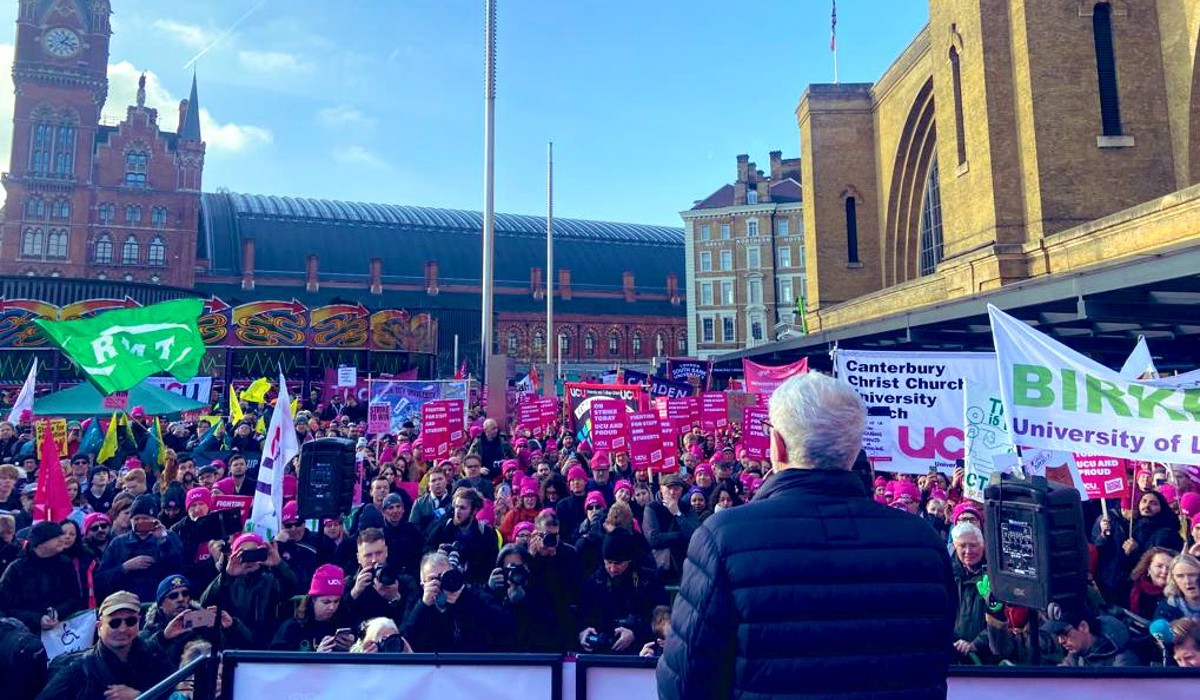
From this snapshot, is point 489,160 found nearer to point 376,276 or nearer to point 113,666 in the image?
point 113,666

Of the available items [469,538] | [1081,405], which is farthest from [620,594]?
[1081,405]

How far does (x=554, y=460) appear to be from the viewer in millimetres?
11992

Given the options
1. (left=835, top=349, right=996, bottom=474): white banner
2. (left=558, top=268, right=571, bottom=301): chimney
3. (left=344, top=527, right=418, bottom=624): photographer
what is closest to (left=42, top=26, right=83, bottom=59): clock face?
(left=558, top=268, right=571, bottom=301): chimney

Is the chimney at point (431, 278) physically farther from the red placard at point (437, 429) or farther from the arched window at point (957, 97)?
the red placard at point (437, 429)

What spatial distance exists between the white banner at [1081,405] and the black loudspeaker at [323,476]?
494 cm

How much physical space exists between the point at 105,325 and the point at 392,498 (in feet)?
22.7

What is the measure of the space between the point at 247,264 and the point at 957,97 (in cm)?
5614

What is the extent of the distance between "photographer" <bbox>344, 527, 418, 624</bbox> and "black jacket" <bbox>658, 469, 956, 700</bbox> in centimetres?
347

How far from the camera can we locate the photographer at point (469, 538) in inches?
257

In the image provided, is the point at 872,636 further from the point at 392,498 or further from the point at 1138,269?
the point at 1138,269

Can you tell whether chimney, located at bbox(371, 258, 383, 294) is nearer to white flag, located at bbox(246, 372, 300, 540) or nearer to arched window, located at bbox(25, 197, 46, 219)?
arched window, located at bbox(25, 197, 46, 219)

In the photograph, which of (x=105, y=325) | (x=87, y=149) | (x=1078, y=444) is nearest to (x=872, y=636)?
(x=1078, y=444)

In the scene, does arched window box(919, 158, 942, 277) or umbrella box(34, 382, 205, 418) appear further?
arched window box(919, 158, 942, 277)

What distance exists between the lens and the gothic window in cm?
5628
